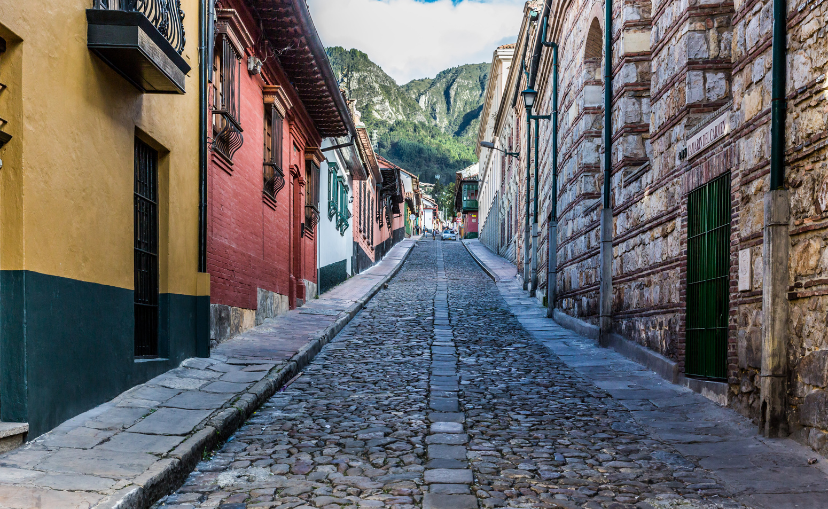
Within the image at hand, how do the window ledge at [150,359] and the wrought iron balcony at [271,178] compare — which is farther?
the wrought iron balcony at [271,178]

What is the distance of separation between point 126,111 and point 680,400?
214 inches

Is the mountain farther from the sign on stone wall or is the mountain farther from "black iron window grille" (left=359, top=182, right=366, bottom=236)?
the sign on stone wall

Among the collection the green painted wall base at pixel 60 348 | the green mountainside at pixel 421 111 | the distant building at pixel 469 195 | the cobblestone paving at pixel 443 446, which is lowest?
the cobblestone paving at pixel 443 446

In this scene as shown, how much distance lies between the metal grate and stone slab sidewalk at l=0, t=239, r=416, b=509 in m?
0.44

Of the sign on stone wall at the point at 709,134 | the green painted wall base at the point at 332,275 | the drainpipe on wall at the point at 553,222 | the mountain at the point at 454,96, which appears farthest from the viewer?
the mountain at the point at 454,96

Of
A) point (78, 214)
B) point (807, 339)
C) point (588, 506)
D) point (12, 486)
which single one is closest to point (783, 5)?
point (807, 339)

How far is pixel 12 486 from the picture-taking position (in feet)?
11.9

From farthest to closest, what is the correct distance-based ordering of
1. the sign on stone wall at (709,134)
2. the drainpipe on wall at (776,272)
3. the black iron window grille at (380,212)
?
the black iron window grille at (380,212) < the sign on stone wall at (709,134) < the drainpipe on wall at (776,272)

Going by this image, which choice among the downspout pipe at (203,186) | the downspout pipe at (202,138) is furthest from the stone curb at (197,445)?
the downspout pipe at (202,138)

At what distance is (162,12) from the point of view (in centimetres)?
637

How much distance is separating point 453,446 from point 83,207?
10.3 ft

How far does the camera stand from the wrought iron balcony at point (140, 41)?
535 centimetres

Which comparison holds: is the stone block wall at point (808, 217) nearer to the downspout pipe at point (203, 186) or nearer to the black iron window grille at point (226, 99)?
the downspout pipe at point (203, 186)

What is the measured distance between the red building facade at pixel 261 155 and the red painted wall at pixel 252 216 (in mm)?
14
